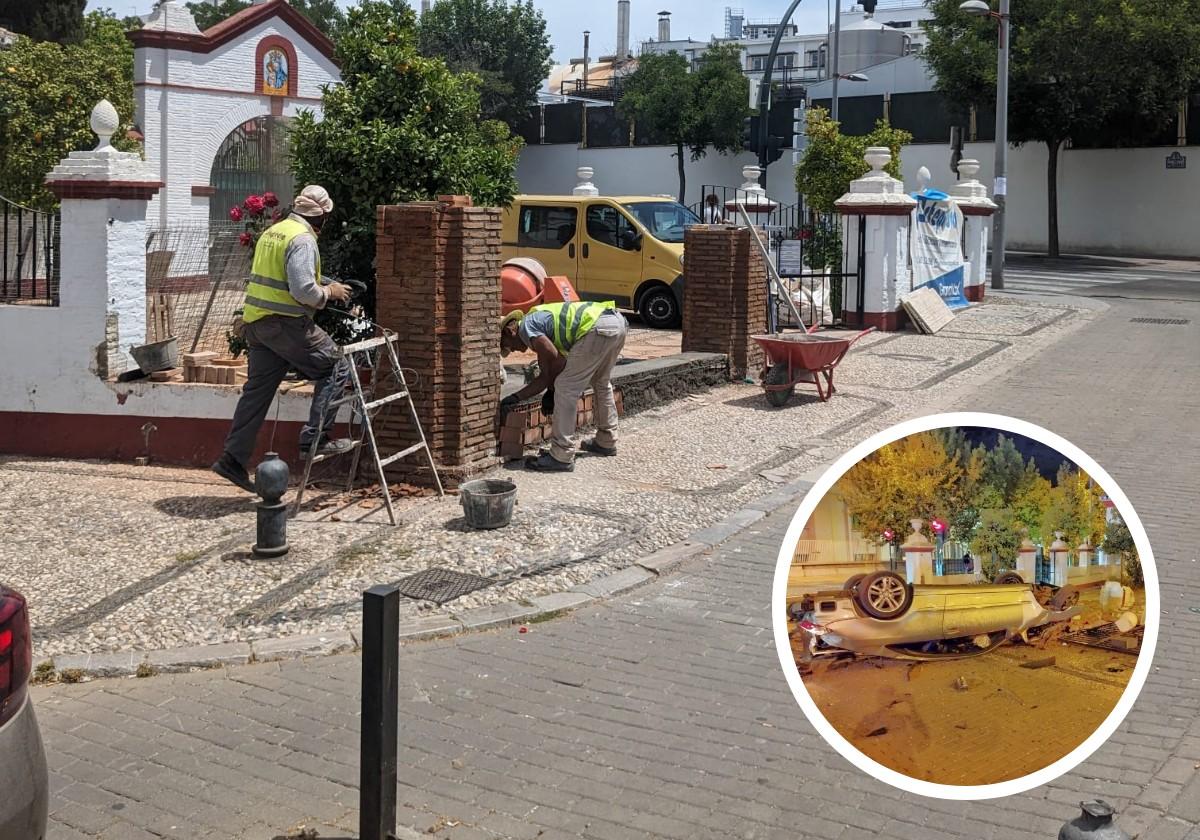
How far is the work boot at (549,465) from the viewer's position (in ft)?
30.9

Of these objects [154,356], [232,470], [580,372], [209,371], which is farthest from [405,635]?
[154,356]

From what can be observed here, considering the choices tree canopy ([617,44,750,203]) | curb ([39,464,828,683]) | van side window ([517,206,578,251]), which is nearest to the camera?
curb ([39,464,828,683])

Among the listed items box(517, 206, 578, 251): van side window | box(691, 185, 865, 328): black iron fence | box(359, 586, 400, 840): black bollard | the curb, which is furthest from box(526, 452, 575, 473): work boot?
box(517, 206, 578, 251): van side window

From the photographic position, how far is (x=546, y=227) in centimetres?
1888

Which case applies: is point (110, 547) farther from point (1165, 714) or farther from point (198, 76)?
point (198, 76)

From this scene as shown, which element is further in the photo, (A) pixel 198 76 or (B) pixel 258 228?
(A) pixel 198 76

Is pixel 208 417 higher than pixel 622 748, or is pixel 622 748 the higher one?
pixel 208 417

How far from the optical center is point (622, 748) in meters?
5.09

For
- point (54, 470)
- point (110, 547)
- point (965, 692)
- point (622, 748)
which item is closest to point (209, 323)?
point (54, 470)

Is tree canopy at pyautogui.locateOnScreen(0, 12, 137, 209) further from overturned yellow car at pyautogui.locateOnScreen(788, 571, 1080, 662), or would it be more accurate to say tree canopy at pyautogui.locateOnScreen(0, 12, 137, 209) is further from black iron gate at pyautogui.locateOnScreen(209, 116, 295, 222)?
overturned yellow car at pyautogui.locateOnScreen(788, 571, 1080, 662)

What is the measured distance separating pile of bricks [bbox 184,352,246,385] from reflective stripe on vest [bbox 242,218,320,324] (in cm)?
198

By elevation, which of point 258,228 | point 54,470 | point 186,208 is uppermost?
Result: point 186,208

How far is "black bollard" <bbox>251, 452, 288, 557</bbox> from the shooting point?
7.29 meters

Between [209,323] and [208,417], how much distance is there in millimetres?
1757
